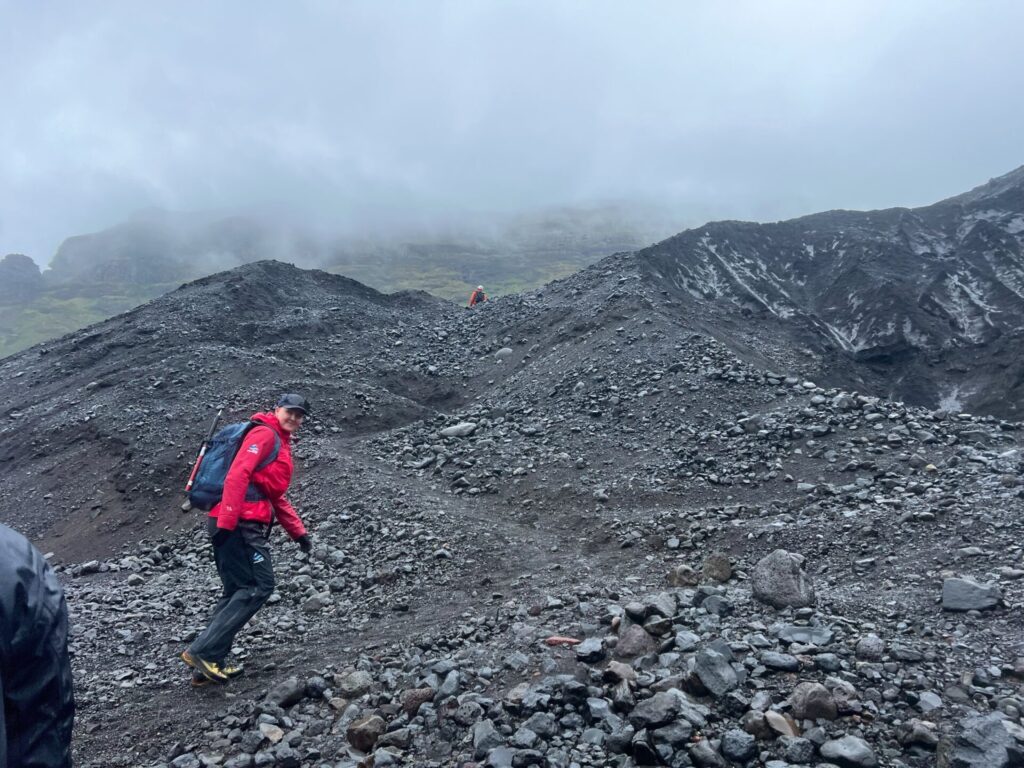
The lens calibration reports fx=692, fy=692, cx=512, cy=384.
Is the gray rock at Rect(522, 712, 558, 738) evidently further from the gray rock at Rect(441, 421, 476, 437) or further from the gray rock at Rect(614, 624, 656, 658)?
the gray rock at Rect(441, 421, 476, 437)

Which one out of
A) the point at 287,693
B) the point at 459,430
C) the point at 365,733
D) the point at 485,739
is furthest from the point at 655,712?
the point at 459,430

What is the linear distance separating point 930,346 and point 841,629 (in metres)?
24.2

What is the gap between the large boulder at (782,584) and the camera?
518 cm

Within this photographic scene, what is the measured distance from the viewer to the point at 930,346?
81.9ft

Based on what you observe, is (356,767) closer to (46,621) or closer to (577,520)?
(46,621)

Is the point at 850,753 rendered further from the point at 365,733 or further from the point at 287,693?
the point at 287,693

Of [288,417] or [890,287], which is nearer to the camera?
[288,417]

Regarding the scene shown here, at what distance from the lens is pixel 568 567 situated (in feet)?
24.3

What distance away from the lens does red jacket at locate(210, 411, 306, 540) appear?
508 centimetres

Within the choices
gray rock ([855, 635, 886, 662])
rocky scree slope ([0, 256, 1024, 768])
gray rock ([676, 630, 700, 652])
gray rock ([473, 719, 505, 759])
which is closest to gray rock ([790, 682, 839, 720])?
rocky scree slope ([0, 256, 1024, 768])

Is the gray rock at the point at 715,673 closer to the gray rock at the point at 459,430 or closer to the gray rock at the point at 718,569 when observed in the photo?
the gray rock at the point at 718,569

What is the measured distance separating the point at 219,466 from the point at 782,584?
4380mm

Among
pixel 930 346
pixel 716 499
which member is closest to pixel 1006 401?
pixel 930 346

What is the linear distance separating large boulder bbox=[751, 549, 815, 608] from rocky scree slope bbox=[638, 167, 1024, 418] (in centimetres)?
1545
